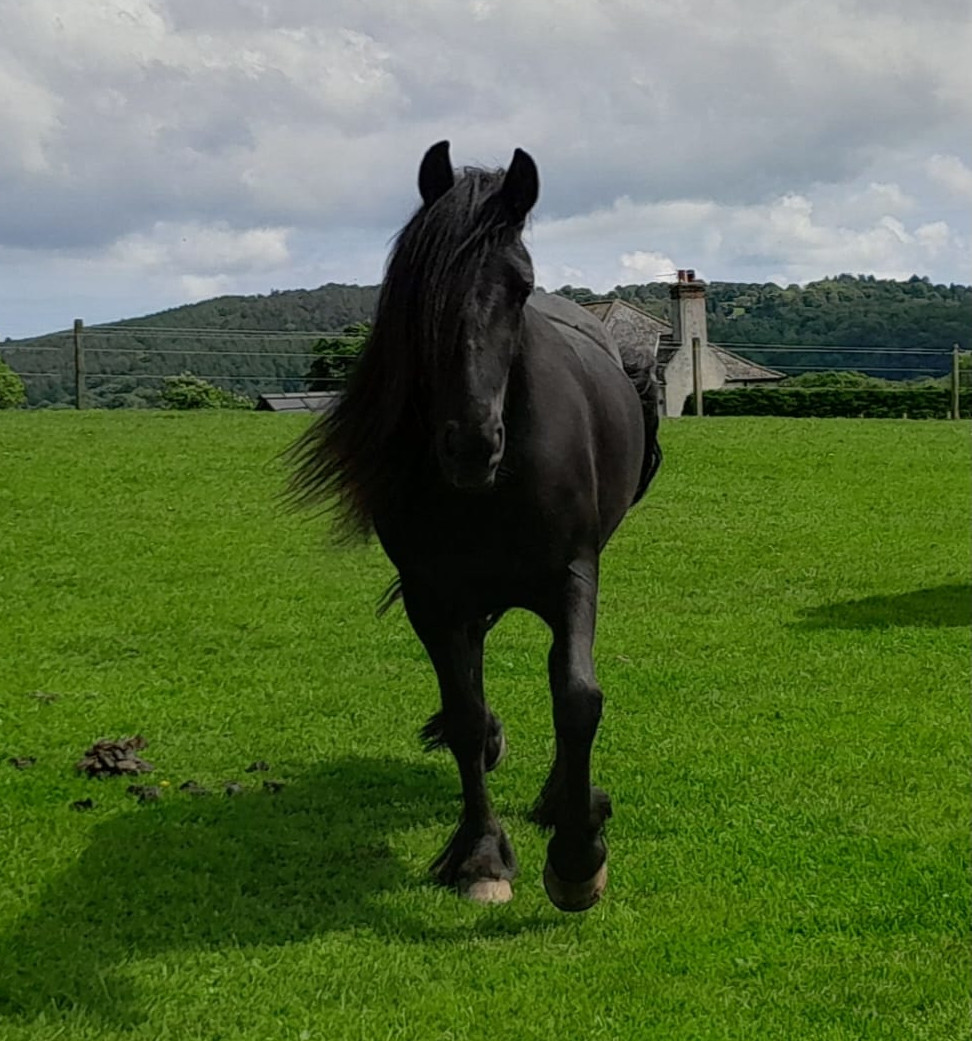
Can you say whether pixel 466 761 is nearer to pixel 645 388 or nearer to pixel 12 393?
pixel 645 388

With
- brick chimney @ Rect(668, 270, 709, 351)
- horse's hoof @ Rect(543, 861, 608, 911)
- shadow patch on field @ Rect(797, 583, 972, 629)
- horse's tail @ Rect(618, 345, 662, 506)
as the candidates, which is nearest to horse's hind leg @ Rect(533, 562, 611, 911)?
horse's hoof @ Rect(543, 861, 608, 911)

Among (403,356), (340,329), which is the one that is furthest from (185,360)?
(403,356)

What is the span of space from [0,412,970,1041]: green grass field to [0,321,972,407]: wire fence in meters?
10.6

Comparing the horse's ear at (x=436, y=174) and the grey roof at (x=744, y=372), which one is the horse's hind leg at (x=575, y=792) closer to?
the horse's ear at (x=436, y=174)

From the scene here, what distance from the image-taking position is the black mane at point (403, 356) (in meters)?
3.36

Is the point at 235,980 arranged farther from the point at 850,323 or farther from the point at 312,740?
the point at 850,323

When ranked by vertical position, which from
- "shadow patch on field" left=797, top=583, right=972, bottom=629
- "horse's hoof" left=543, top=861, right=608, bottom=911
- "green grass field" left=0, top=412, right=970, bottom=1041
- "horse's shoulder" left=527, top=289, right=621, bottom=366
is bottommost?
"shadow patch on field" left=797, top=583, right=972, bottom=629

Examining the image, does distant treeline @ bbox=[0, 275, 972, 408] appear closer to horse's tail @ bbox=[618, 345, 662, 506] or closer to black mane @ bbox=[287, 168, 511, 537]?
black mane @ bbox=[287, 168, 511, 537]

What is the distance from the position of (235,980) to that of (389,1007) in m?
0.47

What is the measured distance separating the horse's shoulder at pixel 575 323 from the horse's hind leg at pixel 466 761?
117 centimetres

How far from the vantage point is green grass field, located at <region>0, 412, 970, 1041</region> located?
11.2 feet

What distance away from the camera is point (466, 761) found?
4.35 meters

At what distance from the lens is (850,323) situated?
3869cm

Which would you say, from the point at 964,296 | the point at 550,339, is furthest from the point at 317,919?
the point at 964,296
